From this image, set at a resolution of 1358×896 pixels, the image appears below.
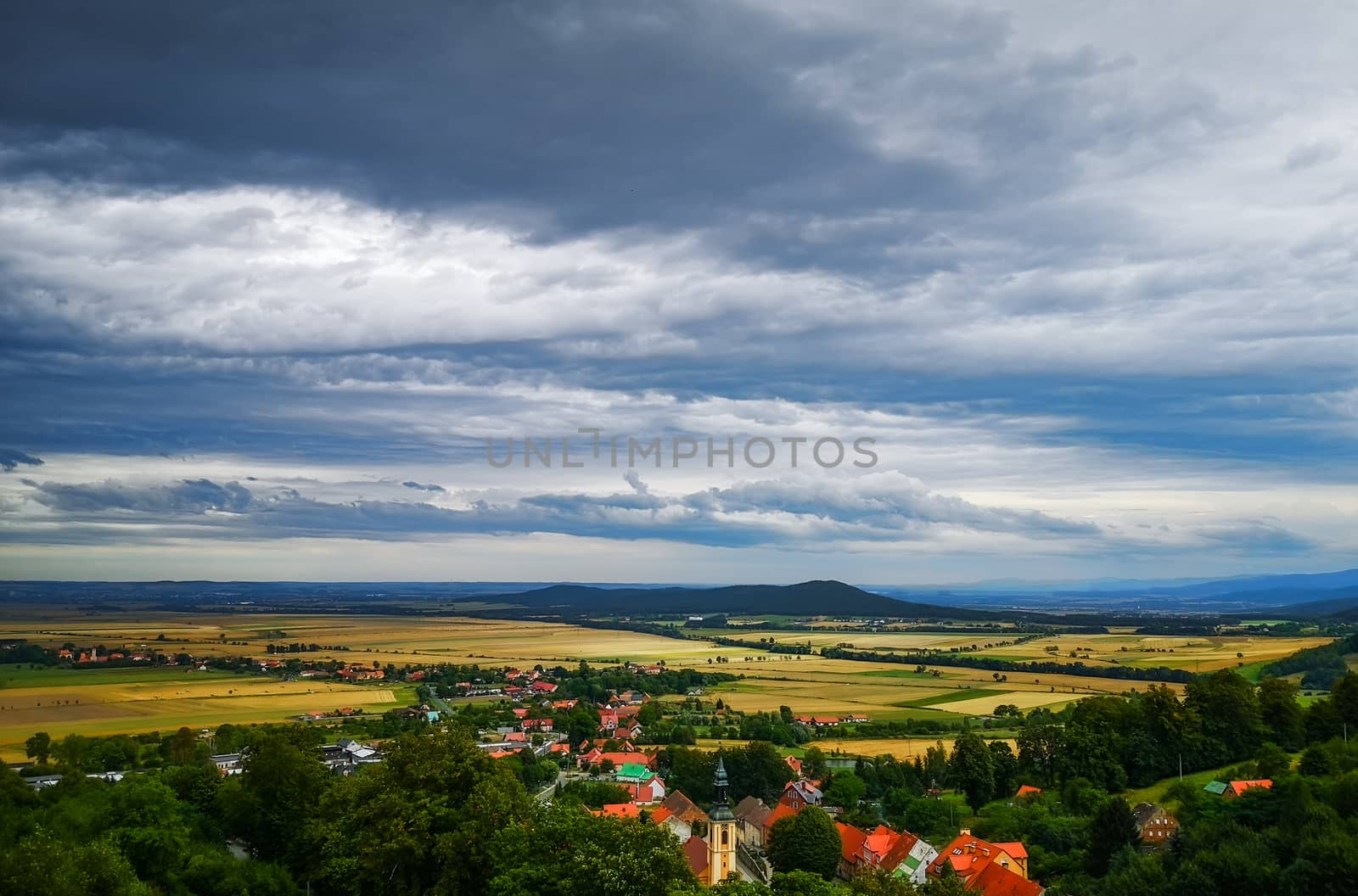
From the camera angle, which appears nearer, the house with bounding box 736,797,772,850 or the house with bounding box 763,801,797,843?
the house with bounding box 763,801,797,843

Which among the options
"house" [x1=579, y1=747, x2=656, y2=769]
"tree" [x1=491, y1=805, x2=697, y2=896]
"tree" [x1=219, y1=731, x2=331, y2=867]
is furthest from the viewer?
"house" [x1=579, y1=747, x2=656, y2=769]

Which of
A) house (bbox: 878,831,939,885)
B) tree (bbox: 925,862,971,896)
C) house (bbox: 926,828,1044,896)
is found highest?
tree (bbox: 925,862,971,896)

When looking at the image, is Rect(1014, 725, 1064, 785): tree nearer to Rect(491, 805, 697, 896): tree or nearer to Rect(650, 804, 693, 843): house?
Rect(650, 804, 693, 843): house

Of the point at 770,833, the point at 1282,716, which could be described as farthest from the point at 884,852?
the point at 1282,716

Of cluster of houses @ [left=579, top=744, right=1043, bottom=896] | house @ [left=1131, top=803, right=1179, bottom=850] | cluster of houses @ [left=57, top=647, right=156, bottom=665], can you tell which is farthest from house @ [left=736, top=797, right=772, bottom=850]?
cluster of houses @ [left=57, top=647, right=156, bottom=665]

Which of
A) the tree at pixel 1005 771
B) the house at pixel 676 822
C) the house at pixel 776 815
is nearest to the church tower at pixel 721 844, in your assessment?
the house at pixel 776 815

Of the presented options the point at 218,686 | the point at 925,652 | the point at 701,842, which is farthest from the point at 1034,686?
the point at 218,686

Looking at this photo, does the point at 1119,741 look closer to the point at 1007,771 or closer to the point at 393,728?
the point at 1007,771

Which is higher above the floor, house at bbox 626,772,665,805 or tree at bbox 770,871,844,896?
tree at bbox 770,871,844,896
